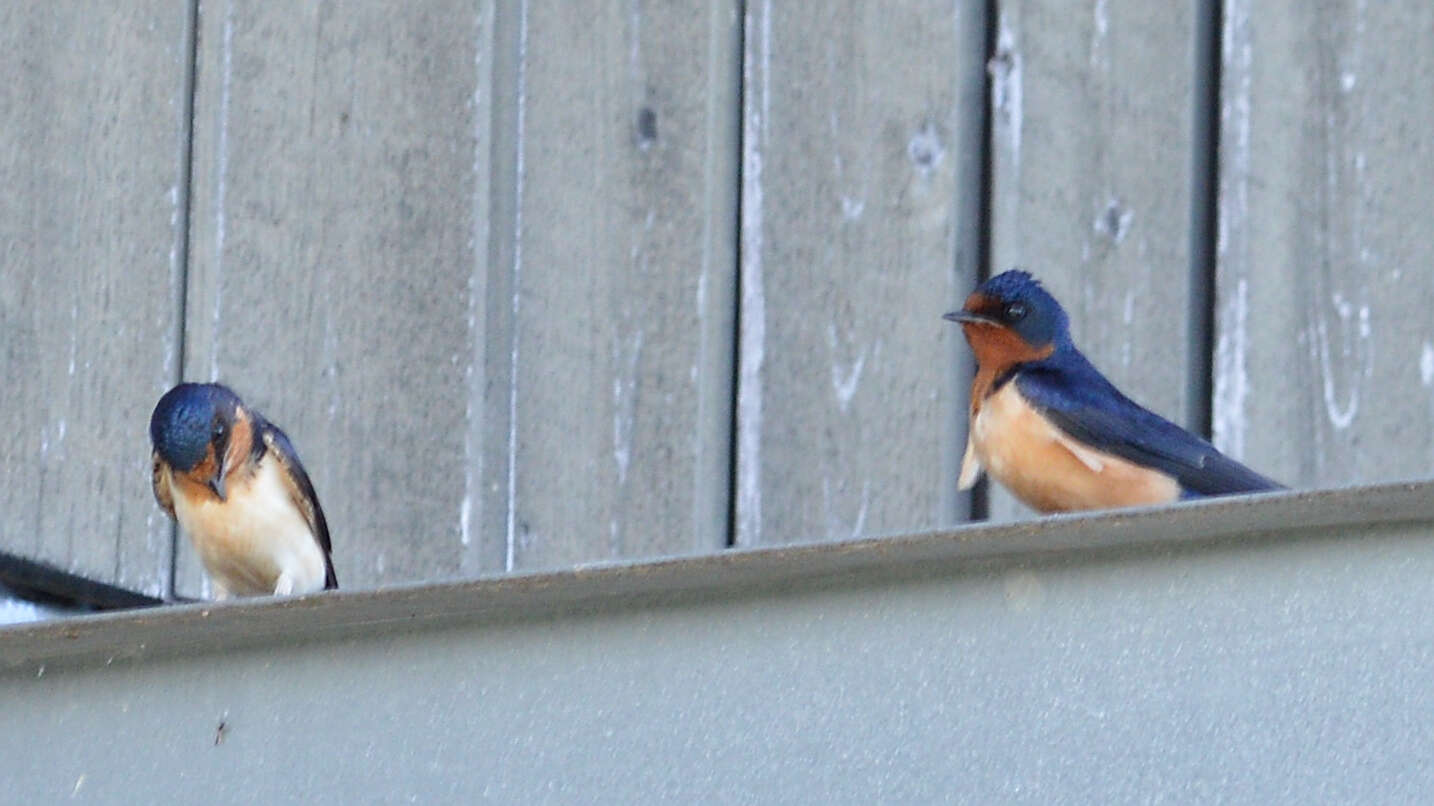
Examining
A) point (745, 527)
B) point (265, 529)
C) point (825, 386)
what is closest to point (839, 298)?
point (825, 386)

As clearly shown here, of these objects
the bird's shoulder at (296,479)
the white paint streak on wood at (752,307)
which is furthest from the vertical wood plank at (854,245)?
the bird's shoulder at (296,479)

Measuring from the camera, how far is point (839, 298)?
3.19 metres

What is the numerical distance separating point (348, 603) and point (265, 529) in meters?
1.71

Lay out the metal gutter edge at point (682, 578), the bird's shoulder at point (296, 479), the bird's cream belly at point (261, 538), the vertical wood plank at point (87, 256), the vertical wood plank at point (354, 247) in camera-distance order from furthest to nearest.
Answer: the bird's cream belly at point (261, 538) → the bird's shoulder at point (296, 479) → the vertical wood plank at point (354, 247) → the vertical wood plank at point (87, 256) → the metal gutter edge at point (682, 578)

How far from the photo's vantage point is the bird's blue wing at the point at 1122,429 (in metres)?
3.02

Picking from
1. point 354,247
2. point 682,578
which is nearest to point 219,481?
point 354,247

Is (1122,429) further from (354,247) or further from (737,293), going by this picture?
(354,247)

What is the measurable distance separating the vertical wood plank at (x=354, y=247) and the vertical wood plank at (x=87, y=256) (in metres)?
0.05

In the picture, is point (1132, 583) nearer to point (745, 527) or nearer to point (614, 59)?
point (745, 527)

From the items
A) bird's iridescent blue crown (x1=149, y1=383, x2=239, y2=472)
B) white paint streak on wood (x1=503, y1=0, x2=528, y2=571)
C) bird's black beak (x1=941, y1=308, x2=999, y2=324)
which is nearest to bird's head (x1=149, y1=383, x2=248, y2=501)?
bird's iridescent blue crown (x1=149, y1=383, x2=239, y2=472)

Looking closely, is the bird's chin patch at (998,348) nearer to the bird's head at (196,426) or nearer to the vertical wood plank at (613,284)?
the vertical wood plank at (613,284)

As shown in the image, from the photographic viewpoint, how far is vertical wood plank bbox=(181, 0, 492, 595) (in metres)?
3.05

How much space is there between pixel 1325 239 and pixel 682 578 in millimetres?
1543

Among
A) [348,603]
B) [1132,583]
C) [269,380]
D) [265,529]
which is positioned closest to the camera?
[1132,583]
